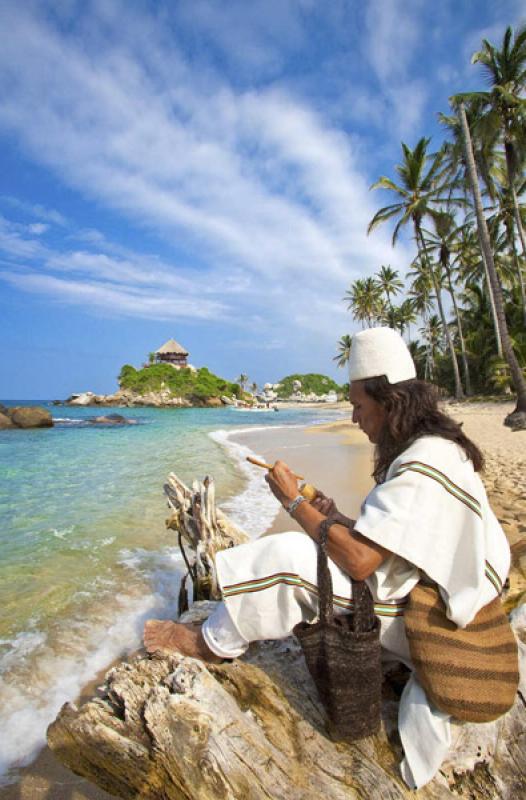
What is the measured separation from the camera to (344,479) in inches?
408

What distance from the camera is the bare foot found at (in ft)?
6.82

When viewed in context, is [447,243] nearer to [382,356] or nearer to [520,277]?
[520,277]

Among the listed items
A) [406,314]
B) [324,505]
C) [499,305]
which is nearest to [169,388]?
[406,314]

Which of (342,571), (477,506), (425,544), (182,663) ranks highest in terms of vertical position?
(477,506)

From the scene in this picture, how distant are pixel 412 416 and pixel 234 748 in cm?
145

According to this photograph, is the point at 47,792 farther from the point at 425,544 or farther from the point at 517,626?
the point at 517,626

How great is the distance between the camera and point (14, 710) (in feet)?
9.92

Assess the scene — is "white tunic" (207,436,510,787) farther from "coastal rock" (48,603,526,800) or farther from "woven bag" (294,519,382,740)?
"coastal rock" (48,603,526,800)

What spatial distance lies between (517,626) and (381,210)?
3100 centimetres

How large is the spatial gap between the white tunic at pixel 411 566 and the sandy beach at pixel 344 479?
1571 millimetres

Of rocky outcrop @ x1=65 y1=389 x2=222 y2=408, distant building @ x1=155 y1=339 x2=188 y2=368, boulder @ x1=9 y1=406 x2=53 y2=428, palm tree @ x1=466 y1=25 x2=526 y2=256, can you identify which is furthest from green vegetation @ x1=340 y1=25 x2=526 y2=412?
distant building @ x1=155 y1=339 x2=188 y2=368

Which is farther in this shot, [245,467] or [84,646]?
[245,467]

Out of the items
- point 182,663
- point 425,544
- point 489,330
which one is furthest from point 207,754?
point 489,330

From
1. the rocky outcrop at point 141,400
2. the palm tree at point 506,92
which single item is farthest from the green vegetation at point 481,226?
the rocky outcrop at point 141,400
